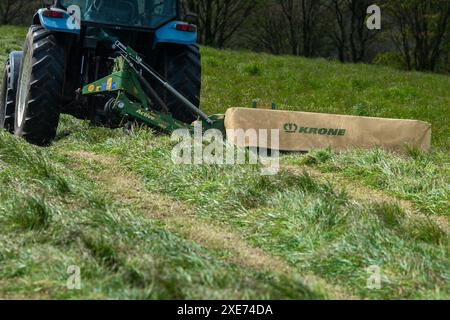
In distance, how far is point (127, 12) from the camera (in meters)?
7.99

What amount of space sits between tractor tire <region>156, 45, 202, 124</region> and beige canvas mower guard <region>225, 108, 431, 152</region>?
3.36 feet

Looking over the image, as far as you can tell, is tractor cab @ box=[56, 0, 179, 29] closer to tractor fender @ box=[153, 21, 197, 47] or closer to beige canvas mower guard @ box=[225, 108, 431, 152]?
tractor fender @ box=[153, 21, 197, 47]

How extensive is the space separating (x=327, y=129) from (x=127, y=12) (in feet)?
8.64

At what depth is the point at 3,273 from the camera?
3273 mm

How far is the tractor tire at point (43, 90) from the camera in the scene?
715cm

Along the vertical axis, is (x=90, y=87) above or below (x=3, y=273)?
above

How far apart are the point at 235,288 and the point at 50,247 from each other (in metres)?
1.02

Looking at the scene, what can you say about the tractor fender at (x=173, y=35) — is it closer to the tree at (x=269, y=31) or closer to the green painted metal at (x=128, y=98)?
the green painted metal at (x=128, y=98)

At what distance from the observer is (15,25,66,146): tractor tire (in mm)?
7148

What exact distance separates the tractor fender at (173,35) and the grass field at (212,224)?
1308mm

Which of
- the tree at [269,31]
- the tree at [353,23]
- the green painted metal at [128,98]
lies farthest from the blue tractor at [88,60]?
the tree at [269,31]
